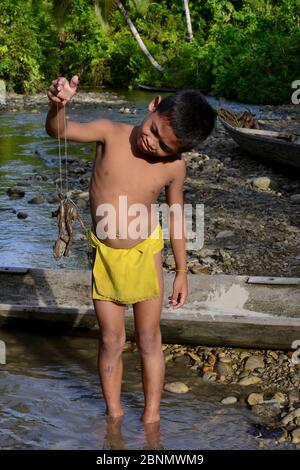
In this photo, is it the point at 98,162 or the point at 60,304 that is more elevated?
the point at 98,162

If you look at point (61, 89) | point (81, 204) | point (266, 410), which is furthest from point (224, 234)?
point (61, 89)

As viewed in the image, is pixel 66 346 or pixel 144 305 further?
pixel 66 346

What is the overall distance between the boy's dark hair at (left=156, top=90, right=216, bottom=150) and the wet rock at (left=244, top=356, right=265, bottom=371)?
1806 millimetres

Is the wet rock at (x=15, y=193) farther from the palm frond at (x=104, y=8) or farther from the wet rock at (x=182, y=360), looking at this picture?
the palm frond at (x=104, y=8)

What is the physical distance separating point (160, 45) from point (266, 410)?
23521mm

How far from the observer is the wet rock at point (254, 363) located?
449 centimetres

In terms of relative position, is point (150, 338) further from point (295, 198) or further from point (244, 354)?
point (295, 198)

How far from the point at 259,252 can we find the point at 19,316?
283cm

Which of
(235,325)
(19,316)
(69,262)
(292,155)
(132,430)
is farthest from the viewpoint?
(292,155)

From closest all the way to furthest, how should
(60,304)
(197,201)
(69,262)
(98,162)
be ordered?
(98,162) → (60,304) → (69,262) → (197,201)

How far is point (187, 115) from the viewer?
3.10m

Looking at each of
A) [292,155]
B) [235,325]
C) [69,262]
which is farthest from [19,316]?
[292,155]
